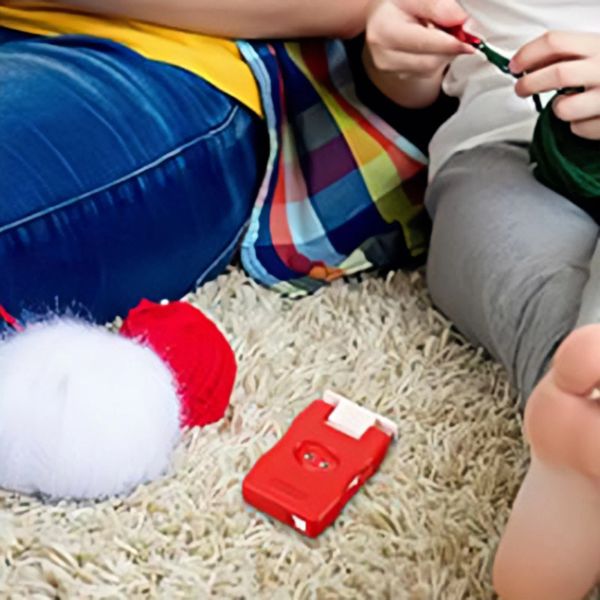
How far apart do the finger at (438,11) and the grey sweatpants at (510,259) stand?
0.40ft

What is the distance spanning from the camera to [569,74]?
855mm

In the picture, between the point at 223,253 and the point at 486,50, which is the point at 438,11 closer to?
the point at 486,50

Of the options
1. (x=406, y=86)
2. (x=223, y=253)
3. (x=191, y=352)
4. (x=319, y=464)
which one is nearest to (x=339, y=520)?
(x=319, y=464)

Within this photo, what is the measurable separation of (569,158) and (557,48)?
0.09 m

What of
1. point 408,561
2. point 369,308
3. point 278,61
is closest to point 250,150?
point 278,61

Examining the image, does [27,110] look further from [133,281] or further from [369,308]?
[369,308]

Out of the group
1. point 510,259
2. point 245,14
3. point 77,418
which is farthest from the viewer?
point 245,14

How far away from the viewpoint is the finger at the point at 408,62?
0.96m

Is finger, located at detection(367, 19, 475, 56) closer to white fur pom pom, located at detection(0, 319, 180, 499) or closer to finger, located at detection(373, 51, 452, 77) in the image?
finger, located at detection(373, 51, 452, 77)

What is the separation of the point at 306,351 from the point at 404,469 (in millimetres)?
166

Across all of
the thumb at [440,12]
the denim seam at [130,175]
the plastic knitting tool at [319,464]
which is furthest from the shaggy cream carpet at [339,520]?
the thumb at [440,12]

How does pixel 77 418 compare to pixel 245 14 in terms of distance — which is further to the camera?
pixel 245 14

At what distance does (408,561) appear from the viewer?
0.75m

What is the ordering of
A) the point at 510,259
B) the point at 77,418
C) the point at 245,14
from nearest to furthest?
the point at 77,418 → the point at 510,259 → the point at 245,14
